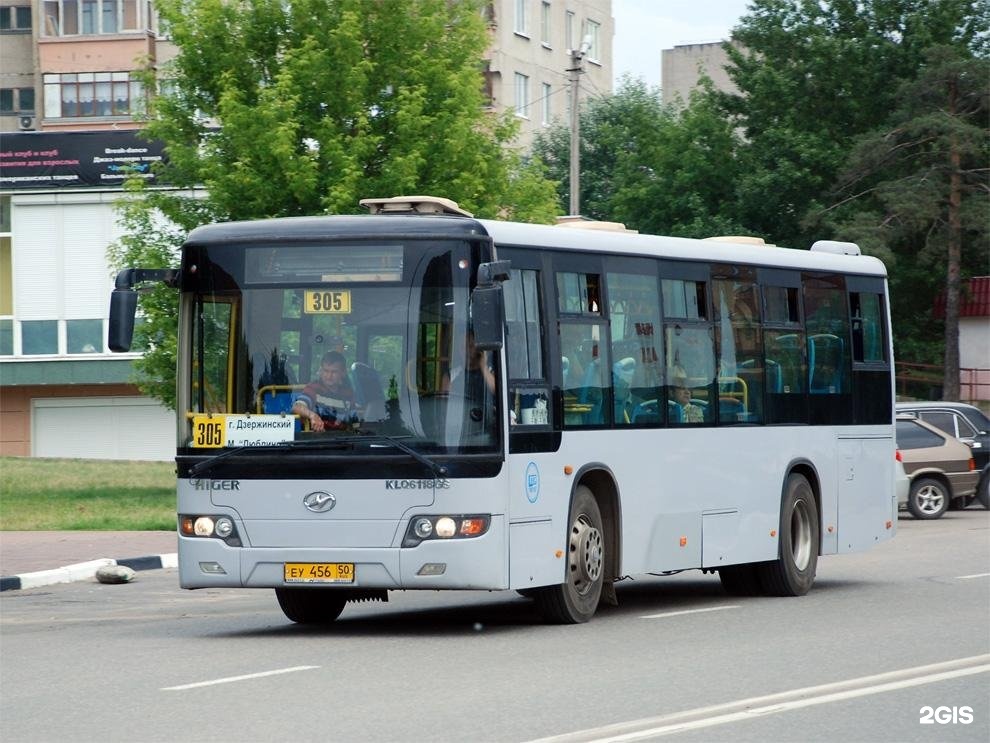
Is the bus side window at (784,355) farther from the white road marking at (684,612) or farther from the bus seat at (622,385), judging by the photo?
the bus seat at (622,385)

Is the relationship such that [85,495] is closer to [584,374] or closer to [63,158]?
[63,158]

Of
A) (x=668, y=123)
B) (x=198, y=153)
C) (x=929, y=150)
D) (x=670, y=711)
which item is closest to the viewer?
(x=670, y=711)

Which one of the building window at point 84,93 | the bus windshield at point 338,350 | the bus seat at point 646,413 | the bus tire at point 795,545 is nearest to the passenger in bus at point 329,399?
the bus windshield at point 338,350

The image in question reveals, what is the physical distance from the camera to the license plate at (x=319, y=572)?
42.8ft

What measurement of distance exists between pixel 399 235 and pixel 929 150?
140 feet

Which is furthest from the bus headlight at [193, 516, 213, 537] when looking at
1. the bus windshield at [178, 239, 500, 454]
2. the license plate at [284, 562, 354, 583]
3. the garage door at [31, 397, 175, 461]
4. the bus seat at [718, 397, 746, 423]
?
the garage door at [31, 397, 175, 461]

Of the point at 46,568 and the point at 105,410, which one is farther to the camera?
the point at 105,410

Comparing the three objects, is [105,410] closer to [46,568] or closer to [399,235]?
[46,568]

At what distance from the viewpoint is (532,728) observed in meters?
8.70

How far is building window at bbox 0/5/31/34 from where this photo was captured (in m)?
69.8

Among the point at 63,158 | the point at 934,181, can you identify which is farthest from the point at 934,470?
the point at 63,158

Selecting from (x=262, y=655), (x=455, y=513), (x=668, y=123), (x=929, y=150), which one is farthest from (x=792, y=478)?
(x=668, y=123)

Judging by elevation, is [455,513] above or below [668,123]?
below

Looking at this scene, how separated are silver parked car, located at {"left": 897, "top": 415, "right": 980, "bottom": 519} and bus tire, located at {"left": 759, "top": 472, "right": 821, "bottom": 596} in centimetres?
1408
